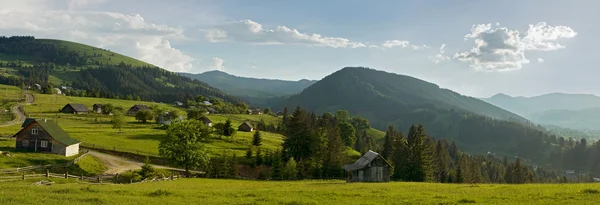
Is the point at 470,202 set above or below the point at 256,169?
above

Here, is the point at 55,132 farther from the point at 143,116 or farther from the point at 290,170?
the point at 143,116

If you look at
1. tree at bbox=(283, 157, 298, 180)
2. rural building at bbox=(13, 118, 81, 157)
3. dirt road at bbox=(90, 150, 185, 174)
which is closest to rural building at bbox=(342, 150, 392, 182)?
tree at bbox=(283, 157, 298, 180)

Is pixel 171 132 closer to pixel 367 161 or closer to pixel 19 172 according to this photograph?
pixel 19 172

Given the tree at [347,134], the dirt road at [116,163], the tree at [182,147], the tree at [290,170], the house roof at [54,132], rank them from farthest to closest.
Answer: the tree at [347,134] < the tree at [290,170] < the house roof at [54,132] < the tree at [182,147] < the dirt road at [116,163]

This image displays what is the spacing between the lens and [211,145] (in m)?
101

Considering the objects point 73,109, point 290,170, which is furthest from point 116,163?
point 73,109

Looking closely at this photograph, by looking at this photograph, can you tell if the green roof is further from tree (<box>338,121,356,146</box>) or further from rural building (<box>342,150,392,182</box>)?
tree (<box>338,121,356,146</box>)

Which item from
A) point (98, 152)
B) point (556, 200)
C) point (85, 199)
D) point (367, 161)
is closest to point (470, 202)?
point (556, 200)

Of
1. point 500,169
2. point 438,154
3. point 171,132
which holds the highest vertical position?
point 171,132

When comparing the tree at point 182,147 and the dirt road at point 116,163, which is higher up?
the tree at point 182,147

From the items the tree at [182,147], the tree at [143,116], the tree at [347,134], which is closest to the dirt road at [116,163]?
the tree at [182,147]

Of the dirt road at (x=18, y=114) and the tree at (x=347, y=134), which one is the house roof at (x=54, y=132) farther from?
the tree at (x=347, y=134)

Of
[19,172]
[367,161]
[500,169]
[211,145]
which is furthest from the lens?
[500,169]

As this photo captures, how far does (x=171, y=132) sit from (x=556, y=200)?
6073 centimetres
